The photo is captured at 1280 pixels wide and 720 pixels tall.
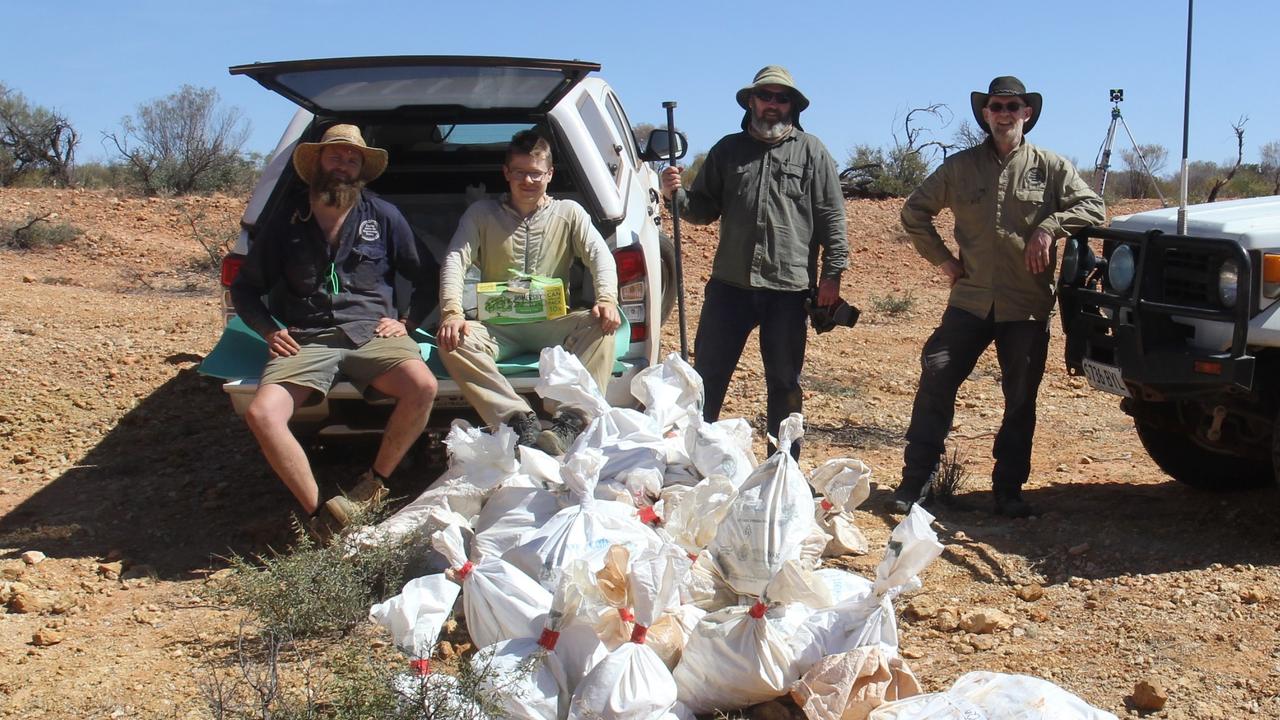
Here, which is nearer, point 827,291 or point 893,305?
point 827,291

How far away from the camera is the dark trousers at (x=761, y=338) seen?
5473 mm

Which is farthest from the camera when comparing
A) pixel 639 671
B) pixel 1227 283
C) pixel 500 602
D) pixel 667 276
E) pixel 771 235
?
pixel 667 276

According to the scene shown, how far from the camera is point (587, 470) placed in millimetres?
4062

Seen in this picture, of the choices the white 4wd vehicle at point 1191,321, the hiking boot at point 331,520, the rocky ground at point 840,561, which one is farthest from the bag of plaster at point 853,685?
the hiking boot at point 331,520

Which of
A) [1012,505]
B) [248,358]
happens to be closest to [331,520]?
[248,358]

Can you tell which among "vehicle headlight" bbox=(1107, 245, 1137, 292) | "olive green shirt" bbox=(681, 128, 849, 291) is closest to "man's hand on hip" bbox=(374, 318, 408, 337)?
"olive green shirt" bbox=(681, 128, 849, 291)

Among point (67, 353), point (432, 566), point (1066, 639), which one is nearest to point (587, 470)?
point (432, 566)

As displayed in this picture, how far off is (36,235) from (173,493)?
886cm

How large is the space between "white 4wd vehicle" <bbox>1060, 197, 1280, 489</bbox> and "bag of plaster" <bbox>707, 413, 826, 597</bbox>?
167 centimetres

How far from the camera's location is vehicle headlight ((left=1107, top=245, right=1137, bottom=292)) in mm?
4793

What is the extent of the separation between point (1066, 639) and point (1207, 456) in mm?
1890

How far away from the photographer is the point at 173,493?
5961 millimetres

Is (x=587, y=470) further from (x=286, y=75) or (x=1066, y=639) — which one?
(x=286, y=75)

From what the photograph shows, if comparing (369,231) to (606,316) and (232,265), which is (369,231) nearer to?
(232,265)
